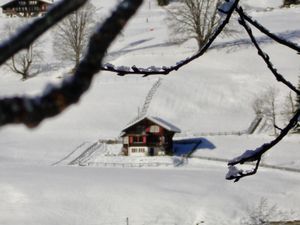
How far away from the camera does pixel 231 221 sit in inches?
660

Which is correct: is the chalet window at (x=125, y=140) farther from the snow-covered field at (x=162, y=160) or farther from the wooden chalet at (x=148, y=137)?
the snow-covered field at (x=162, y=160)

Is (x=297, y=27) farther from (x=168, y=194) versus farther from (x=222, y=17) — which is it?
(x=222, y=17)

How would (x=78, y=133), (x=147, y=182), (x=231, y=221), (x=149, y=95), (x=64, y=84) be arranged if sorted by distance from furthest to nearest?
(x=149, y=95)
(x=78, y=133)
(x=147, y=182)
(x=231, y=221)
(x=64, y=84)

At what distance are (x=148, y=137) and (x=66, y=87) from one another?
25232 millimetres

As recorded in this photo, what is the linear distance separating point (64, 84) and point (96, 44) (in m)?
0.08

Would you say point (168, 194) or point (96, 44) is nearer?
point (96, 44)

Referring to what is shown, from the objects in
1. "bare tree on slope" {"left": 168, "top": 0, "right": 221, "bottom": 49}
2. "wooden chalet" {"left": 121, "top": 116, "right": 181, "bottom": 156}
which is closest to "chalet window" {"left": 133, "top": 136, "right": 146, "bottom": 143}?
"wooden chalet" {"left": 121, "top": 116, "right": 181, "bottom": 156}

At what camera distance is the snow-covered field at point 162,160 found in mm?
17500

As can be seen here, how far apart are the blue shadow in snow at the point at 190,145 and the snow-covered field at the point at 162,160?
0.13 metres

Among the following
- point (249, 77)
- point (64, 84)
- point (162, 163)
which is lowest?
point (162, 163)

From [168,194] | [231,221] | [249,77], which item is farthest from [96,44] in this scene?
[249,77]

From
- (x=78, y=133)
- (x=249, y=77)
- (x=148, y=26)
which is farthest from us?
(x=148, y=26)

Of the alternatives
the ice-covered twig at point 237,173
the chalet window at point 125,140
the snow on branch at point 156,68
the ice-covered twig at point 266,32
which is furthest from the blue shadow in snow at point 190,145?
the snow on branch at point 156,68

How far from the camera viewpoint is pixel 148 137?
85.3ft
